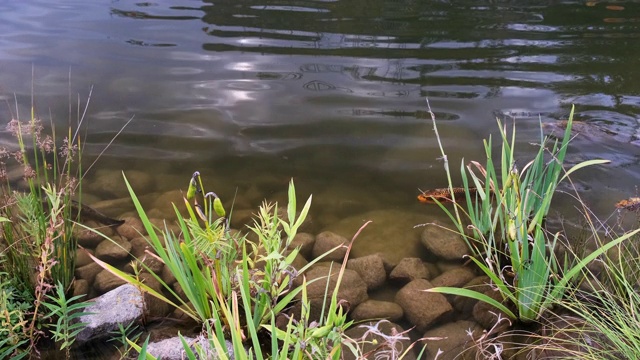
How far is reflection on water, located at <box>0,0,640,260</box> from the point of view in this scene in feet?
13.0

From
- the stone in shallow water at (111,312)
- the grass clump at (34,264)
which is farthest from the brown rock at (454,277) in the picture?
the grass clump at (34,264)

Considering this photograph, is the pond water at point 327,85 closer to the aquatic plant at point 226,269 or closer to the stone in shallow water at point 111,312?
the stone in shallow water at point 111,312

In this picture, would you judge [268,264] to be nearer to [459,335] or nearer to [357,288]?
[357,288]

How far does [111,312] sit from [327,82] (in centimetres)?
292

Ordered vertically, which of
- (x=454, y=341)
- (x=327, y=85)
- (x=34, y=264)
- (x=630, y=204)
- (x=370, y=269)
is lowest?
(x=454, y=341)

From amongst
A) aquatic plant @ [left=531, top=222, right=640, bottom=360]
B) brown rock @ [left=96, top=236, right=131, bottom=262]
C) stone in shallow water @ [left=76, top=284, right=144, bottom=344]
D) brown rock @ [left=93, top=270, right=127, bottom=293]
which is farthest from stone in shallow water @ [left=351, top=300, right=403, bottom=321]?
brown rock @ [left=96, top=236, right=131, bottom=262]

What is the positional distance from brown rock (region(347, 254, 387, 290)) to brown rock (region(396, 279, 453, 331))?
0.49ft

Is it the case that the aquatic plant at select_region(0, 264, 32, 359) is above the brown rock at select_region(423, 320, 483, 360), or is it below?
above

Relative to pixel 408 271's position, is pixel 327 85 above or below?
above

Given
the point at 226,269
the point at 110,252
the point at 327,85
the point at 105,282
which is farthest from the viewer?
the point at 327,85

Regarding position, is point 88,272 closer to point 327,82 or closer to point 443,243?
point 443,243

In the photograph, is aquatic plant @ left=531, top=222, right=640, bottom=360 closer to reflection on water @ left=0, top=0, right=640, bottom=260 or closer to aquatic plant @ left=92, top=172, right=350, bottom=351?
reflection on water @ left=0, top=0, right=640, bottom=260

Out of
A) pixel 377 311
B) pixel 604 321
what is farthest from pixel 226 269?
pixel 604 321

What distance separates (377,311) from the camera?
9.11 ft
